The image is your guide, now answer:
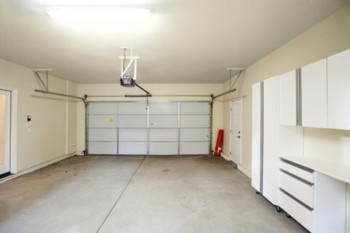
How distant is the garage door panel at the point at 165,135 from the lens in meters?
7.89

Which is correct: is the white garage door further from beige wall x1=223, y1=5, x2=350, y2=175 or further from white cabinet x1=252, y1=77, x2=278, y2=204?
white cabinet x1=252, y1=77, x2=278, y2=204

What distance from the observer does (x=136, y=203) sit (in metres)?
3.45

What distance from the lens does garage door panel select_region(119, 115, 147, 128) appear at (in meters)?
7.87

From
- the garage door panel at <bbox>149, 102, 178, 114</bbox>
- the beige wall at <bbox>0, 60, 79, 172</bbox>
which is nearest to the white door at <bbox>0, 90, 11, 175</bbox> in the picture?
the beige wall at <bbox>0, 60, 79, 172</bbox>

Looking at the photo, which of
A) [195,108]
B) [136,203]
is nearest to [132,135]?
[195,108]

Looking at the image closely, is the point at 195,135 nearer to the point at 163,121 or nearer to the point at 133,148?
the point at 163,121

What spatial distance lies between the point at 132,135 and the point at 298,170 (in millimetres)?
6112

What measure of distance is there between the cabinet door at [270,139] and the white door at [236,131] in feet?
7.89

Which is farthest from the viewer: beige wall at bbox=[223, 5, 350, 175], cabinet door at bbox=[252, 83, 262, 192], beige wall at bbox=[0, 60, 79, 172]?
beige wall at bbox=[0, 60, 79, 172]

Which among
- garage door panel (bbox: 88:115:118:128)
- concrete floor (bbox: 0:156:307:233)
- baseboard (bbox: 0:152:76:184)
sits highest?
garage door panel (bbox: 88:115:118:128)

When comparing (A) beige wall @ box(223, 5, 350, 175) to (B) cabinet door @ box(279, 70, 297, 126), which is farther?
(B) cabinet door @ box(279, 70, 297, 126)

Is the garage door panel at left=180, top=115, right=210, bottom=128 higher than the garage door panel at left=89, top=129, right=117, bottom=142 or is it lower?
higher

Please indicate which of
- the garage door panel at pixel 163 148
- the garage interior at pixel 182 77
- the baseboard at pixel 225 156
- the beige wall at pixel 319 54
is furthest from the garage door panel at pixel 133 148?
the beige wall at pixel 319 54

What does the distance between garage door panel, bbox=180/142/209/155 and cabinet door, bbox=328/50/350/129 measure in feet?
19.0
